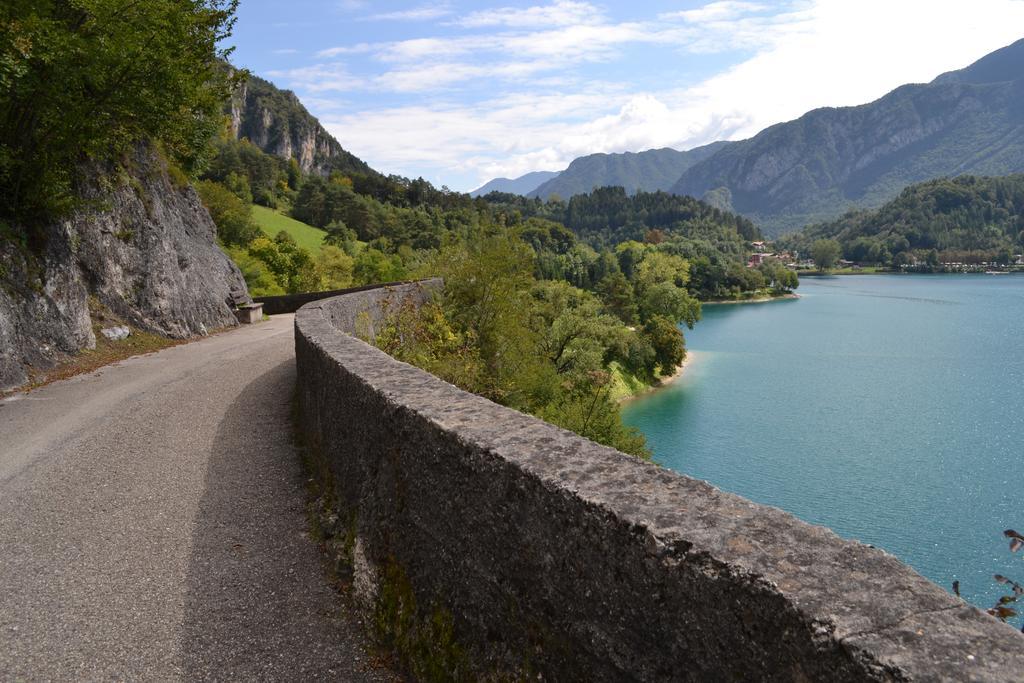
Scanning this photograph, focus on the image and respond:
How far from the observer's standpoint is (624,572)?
2658 mm

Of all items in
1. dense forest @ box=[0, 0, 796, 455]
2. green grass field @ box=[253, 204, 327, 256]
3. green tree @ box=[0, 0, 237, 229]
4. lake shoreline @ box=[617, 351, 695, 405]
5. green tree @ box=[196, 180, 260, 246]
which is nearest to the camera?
green tree @ box=[0, 0, 237, 229]

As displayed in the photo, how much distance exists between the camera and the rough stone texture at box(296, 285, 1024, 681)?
1.96m

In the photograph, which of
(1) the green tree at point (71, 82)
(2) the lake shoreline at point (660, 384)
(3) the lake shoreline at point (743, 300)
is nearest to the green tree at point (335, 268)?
(2) the lake shoreline at point (660, 384)

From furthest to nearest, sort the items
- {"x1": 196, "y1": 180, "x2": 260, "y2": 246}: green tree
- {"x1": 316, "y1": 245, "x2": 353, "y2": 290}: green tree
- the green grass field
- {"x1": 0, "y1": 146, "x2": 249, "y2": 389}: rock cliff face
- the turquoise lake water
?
the green grass field → {"x1": 196, "y1": 180, "x2": 260, "y2": 246}: green tree → {"x1": 316, "y1": 245, "x2": 353, "y2": 290}: green tree → the turquoise lake water → {"x1": 0, "y1": 146, "x2": 249, "y2": 389}: rock cliff face

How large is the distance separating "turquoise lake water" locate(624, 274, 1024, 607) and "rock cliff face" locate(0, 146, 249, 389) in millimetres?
22145

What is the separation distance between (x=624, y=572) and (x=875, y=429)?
46.4m

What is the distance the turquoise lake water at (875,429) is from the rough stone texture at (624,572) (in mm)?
26861

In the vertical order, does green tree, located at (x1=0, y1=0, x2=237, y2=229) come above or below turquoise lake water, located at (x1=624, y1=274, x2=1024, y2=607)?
above

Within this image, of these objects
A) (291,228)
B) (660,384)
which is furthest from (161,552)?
(291,228)

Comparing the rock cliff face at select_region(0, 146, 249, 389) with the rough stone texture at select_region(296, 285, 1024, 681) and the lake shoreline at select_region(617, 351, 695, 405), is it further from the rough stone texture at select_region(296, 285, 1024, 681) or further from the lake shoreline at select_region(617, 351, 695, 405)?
the lake shoreline at select_region(617, 351, 695, 405)

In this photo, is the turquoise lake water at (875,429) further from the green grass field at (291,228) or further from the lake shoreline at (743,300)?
the green grass field at (291,228)

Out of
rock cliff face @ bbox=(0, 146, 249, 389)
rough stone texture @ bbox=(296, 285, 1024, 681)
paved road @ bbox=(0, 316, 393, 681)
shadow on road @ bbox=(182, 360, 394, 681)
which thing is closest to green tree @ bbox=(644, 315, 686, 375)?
rock cliff face @ bbox=(0, 146, 249, 389)

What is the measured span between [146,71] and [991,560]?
3231 cm

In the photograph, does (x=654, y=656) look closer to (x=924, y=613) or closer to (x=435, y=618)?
(x=924, y=613)
